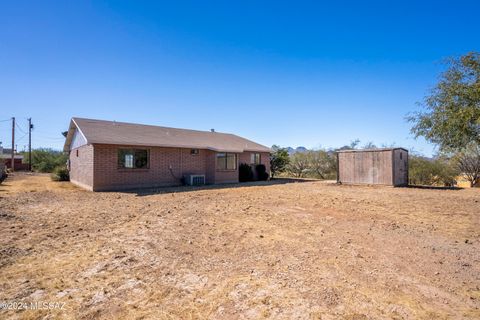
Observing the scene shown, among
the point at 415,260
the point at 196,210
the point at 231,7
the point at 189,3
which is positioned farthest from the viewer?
the point at 231,7

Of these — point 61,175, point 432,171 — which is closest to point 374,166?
point 432,171

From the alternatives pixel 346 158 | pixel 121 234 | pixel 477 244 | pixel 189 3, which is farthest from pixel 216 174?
pixel 477 244

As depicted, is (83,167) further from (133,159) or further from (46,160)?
(46,160)

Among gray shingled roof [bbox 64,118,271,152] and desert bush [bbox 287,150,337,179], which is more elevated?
gray shingled roof [bbox 64,118,271,152]

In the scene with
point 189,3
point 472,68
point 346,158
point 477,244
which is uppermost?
point 189,3

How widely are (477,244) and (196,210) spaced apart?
21.5 ft

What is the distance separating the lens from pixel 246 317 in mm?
2447

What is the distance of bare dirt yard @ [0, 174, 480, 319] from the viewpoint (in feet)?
8.57

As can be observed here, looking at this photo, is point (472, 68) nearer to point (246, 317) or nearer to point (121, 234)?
point (246, 317)

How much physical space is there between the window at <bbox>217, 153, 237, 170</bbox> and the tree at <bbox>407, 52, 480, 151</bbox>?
11433 millimetres

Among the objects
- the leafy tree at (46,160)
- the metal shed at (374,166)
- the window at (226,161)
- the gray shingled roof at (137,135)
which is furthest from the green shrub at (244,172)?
the leafy tree at (46,160)

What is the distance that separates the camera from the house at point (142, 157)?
41.5ft

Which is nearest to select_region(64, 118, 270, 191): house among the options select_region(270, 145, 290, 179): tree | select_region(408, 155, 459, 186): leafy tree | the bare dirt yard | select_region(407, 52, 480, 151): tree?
select_region(270, 145, 290, 179): tree

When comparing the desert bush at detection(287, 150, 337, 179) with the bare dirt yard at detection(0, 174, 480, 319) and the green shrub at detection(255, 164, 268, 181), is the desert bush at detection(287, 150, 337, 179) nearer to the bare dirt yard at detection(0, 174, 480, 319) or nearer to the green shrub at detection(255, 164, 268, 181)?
the green shrub at detection(255, 164, 268, 181)
